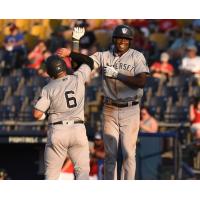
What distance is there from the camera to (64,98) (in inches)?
380

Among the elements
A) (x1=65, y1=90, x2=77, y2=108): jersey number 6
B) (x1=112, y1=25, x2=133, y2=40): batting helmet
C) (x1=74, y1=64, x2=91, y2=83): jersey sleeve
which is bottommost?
(x1=65, y1=90, x2=77, y2=108): jersey number 6

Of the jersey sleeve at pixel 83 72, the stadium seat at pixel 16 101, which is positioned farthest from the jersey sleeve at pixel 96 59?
the stadium seat at pixel 16 101

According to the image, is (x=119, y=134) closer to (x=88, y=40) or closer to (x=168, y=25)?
(x=88, y=40)

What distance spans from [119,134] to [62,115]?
792 mm

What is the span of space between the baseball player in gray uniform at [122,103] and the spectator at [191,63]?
264 inches

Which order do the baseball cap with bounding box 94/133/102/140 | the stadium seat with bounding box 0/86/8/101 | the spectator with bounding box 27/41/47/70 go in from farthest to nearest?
1. the spectator with bounding box 27/41/47/70
2. the stadium seat with bounding box 0/86/8/101
3. the baseball cap with bounding box 94/133/102/140

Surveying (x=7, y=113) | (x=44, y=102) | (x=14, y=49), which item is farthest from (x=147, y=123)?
(x=44, y=102)

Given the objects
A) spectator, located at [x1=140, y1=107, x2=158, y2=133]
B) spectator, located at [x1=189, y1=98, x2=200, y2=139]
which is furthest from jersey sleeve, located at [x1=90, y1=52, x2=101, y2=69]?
spectator, located at [x1=189, y1=98, x2=200, y2=139]

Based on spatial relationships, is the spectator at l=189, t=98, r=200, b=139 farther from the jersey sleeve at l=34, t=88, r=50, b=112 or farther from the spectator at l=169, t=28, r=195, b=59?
the jersey sleeve at l=34, t=88, r=50, b=112

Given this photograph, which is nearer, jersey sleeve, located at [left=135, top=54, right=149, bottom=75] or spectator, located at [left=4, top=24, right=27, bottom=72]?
jersey sleeve, located at [left=135, top=54, right=149, bottom=75]

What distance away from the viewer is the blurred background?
13.7 m

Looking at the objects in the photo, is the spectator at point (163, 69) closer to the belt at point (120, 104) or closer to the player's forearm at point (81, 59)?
the belt at point (120, 104)
